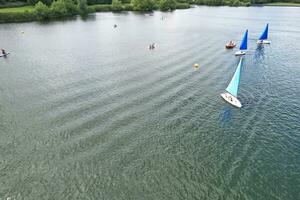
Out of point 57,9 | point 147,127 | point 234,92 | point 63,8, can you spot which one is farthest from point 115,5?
point 147,127

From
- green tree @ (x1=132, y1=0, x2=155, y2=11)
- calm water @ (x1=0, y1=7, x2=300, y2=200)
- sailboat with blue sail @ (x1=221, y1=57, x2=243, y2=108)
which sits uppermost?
green tree @ (x1=132, y1=0, x2=155, y2=11)

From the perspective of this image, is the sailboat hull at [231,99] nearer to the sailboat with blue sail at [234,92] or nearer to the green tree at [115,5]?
the sailboat with blue sail at [234,92]

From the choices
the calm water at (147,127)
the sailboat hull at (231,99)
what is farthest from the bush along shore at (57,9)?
the sailboat hull at (231,99)

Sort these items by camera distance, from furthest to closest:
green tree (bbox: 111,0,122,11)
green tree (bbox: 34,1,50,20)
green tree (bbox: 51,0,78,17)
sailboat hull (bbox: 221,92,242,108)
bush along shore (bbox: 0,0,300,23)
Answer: green tree (bbox: 111,0,122,11)
green tree (bbox: 51,0,78,17)
green tree (bbox: 34,1,50,20)
bush along shore (bbox: 0,0,300,23)
sailboat hull (bbox: 221,92,242,108)

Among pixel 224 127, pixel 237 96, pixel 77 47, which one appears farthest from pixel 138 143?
pixel 77 47

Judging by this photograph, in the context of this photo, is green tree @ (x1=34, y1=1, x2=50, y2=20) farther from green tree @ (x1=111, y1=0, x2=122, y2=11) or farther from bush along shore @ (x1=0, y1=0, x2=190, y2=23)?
green tree @ (x1=111, y1=0, x2=122, y2=11)

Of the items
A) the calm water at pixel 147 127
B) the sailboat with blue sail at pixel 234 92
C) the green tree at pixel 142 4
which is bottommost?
the calm water at pixel 147 127

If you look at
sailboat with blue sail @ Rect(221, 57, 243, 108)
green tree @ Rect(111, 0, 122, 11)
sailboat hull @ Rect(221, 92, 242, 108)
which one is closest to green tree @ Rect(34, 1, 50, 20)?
green tree @ Rect(111, 0, 122, 11)
